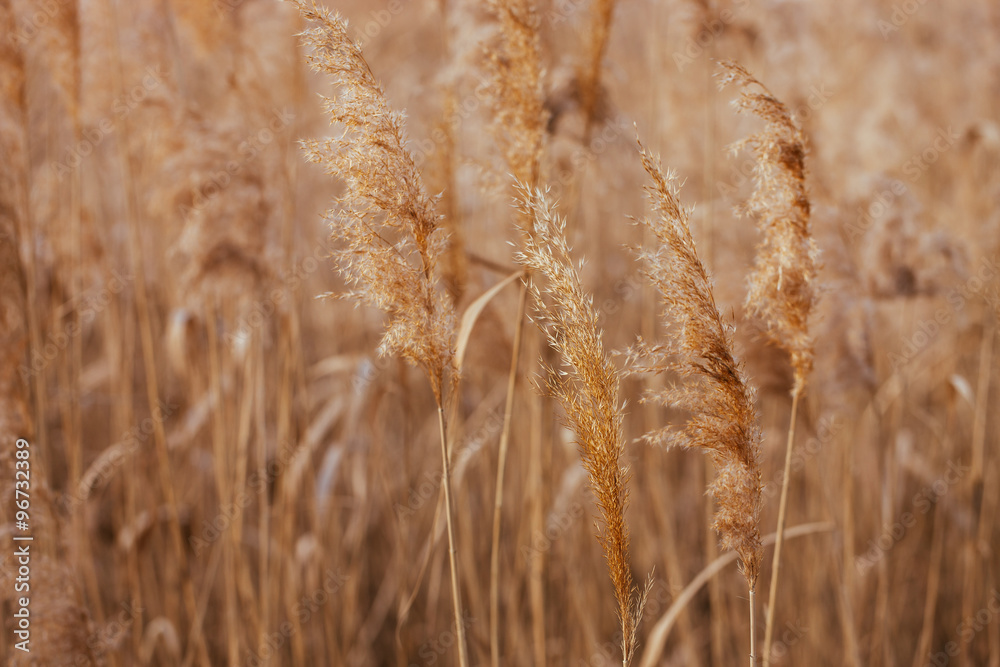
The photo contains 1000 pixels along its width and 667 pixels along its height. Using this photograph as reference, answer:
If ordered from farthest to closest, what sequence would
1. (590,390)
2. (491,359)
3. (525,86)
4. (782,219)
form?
(491,359) < (525,86) < (782,219) < (590,390)

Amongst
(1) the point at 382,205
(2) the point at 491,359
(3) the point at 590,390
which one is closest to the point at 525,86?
(1) the point at 382,205

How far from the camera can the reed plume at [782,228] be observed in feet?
3.29

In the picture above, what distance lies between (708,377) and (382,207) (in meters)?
0.49

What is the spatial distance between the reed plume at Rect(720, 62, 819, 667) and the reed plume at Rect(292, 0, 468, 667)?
494 mm

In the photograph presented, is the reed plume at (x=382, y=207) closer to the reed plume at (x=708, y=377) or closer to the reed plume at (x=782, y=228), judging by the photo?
the reed plume at (x=708, y=377)

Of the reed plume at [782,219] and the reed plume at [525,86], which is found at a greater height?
the reed plume at [525,86]

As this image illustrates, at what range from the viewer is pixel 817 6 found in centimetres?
405

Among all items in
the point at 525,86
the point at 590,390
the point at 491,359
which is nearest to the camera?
the point at 590,390

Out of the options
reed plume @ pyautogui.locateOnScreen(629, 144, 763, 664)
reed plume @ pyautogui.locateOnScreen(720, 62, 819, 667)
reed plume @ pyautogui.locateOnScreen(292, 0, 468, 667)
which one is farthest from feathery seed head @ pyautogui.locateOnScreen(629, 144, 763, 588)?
reed plume @ pyautogui.locateOnScreen(292, 0, 468, 667)

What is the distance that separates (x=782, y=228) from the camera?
3.39 ft

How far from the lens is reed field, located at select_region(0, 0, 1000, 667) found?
94 cm

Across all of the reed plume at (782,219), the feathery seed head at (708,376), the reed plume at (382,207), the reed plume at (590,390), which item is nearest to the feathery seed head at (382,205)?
the reed plume at (382,207)

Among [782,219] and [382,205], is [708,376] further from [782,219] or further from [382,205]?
[382,205]

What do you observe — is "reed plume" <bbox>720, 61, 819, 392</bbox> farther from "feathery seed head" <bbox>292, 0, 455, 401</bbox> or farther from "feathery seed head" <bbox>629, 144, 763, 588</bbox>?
"feathery seed head" <bbox>292, 0, 455, 401</bbox>
